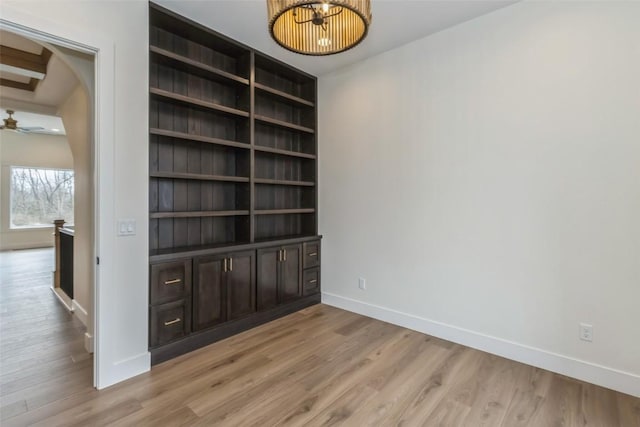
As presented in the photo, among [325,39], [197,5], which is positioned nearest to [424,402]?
Result: [325,39]

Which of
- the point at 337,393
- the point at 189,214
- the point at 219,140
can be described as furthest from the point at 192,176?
the point at 337,393

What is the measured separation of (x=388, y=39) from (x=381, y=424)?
3.19 meters

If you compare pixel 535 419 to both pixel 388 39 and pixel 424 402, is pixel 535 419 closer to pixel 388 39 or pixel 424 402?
pixel 424 402

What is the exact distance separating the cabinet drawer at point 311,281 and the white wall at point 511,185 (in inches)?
21.8

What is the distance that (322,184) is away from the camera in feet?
13.0

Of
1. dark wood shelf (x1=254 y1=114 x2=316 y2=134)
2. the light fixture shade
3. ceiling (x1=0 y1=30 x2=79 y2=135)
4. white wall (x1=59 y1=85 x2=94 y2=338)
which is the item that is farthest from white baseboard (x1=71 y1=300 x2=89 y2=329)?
the light fixture shade

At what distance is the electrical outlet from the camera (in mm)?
2201

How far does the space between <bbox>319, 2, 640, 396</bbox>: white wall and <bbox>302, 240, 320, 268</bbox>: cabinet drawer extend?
0.54 m

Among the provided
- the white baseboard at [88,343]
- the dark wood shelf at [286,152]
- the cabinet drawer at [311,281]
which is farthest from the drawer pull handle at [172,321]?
the dark wood shelf at [286,152]

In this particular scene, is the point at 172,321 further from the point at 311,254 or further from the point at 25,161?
the point at 25,161

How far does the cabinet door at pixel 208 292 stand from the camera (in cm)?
268

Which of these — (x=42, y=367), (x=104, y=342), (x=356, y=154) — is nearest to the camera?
(x=104, y=342)

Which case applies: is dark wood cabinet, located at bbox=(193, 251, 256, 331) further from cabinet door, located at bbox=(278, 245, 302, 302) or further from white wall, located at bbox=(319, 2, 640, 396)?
white wall, located at bbox=(319, 2, 640, 396)

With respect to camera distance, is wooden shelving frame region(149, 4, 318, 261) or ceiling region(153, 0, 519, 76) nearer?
ceiling region(153, 0, 519, 76)
